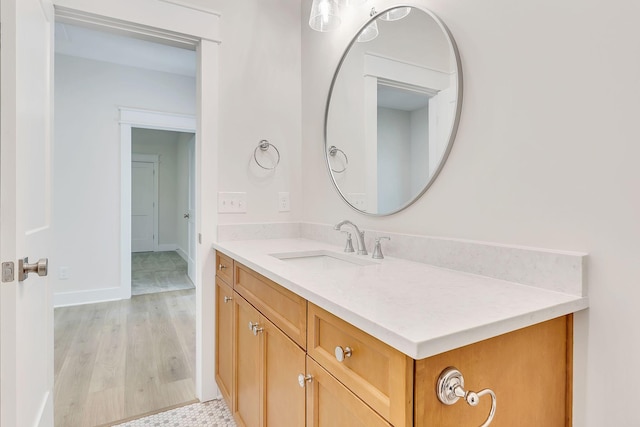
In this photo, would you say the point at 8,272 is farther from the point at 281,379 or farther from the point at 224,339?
the point at 224,339

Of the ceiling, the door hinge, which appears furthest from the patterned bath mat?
the ceiling

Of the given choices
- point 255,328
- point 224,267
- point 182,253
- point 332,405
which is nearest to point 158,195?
point 182,253

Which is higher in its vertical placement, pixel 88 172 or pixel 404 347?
Result: pixel 88 172

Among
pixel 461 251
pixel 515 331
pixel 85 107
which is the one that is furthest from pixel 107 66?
pixel 515 331

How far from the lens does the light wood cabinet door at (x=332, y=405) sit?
0.71m

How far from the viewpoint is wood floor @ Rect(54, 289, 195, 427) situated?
6.01ft

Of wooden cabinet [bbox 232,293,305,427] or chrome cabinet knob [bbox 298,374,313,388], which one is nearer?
chrome cabinet knob [bbox 298,374,313,388]

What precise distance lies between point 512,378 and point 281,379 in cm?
68

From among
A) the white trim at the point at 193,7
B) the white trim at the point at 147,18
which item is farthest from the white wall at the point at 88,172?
the white trim at the point at 193,7

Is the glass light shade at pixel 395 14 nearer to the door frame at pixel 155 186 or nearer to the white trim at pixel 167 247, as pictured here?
the door frame at pixel 155 186

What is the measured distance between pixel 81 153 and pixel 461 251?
387 cm

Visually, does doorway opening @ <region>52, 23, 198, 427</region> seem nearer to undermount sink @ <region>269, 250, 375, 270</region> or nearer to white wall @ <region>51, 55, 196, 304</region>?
white wall @ <region>51, 55, 196, 304</region>

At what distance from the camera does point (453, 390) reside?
0.64 meters

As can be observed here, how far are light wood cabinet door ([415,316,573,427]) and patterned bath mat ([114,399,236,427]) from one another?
4.55 ft
